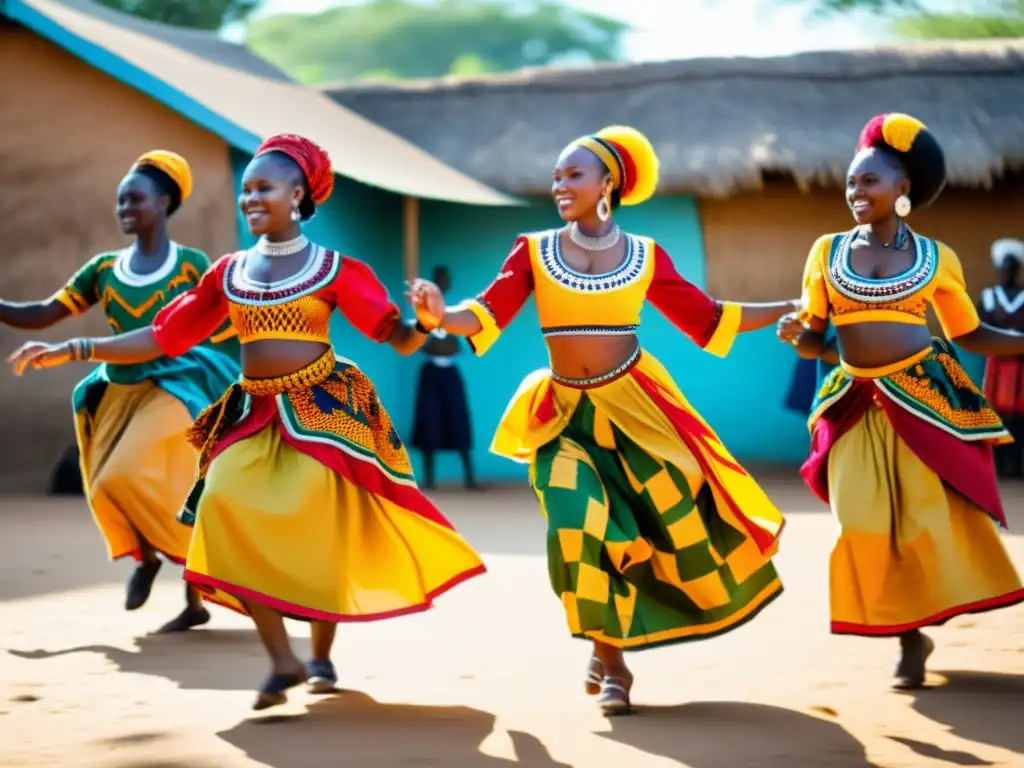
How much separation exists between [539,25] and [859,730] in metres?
58.6

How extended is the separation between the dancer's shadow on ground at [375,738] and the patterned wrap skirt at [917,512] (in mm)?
1375

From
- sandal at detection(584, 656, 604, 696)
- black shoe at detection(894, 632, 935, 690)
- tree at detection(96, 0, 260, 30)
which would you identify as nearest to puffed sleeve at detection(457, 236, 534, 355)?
sandal at detection(584, 656, 604, 696)

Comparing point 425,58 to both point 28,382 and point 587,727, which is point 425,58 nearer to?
point 28,382

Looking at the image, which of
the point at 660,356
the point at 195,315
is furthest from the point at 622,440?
the point at 660,356

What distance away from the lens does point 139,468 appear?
6.92 m

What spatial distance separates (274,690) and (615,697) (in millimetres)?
1057

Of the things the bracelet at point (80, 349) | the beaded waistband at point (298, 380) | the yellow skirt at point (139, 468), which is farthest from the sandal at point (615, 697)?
the yellow skirt at point (139, 468)

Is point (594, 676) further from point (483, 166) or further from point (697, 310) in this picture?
point (483, 166)

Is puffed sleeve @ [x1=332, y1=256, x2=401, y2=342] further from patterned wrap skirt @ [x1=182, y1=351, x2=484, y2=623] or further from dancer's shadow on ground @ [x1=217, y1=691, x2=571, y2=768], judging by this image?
dancer's shadow on ground @ [x1=217, y1=691, x2=571, y2=768]

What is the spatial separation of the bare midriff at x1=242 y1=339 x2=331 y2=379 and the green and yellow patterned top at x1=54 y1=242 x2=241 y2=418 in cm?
157

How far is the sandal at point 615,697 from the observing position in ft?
17.4

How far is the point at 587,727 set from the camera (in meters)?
5.12

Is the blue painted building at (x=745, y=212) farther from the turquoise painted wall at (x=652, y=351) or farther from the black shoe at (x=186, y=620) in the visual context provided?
the black shoe at (x=186, y=620)

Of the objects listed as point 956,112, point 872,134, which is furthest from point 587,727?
→ point 956,112
